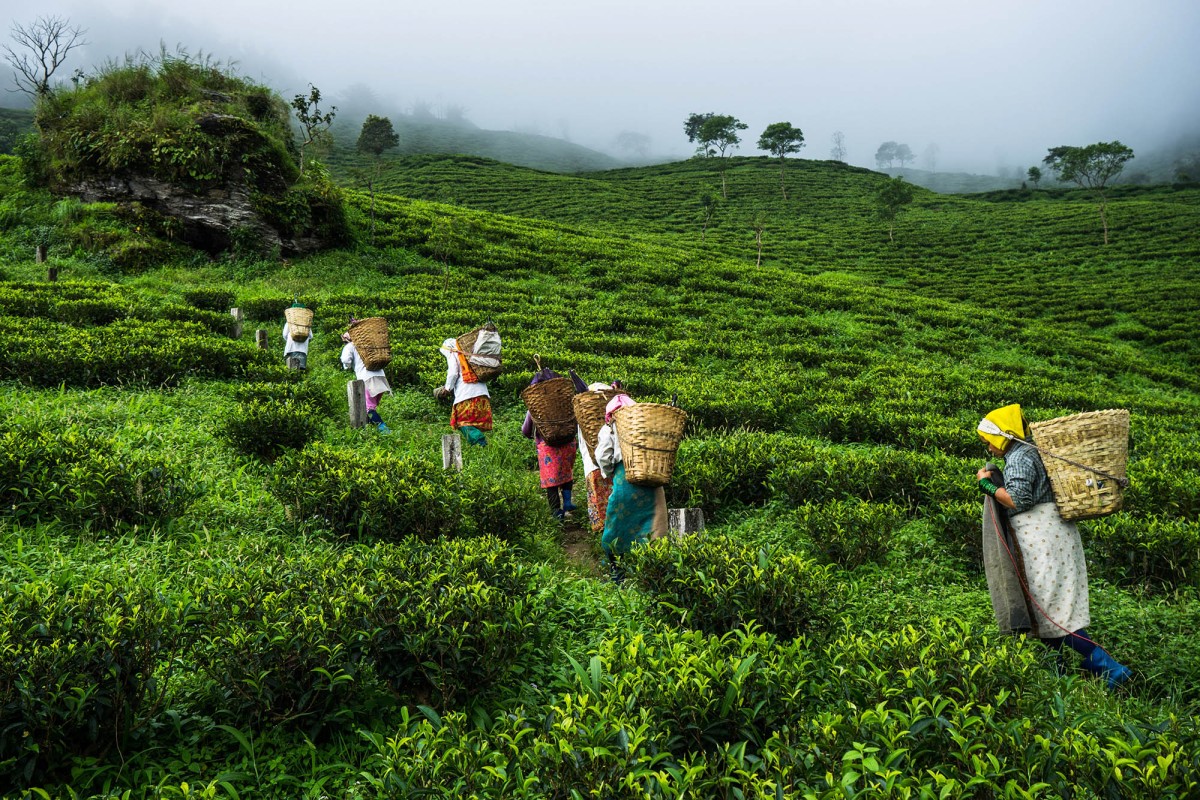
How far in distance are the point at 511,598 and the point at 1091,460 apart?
13.2 ft

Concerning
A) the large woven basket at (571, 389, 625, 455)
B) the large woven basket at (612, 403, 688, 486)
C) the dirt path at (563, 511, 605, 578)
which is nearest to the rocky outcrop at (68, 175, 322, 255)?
the dirt path at (563, 511, 605, 578)

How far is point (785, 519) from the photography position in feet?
21.7

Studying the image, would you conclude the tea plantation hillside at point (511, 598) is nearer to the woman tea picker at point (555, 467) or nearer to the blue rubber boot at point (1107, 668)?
the blue rubber boot at point (1107, 668)

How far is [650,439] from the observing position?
499 cm

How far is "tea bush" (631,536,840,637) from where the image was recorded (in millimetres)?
3955

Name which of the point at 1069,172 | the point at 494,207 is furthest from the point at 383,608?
the point at 1069,172

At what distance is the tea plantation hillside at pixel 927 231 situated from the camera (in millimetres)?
28109

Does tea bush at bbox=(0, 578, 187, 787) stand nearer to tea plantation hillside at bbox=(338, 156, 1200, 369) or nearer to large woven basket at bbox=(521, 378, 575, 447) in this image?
large woven basket at bbox=(521, 378, 575, 447)

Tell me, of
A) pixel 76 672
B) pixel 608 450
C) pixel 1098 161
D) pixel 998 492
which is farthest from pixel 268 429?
pixel 1098 161

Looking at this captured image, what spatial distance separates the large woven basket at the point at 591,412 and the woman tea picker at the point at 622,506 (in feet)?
1.08

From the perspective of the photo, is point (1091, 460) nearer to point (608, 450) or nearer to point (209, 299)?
point (608, 450)

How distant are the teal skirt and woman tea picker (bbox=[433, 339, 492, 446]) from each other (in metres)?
3.45

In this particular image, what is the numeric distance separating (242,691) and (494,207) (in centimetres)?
4845

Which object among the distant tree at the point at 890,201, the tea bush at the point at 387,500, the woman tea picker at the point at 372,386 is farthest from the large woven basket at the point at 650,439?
the distant tree at the point at 890,201
